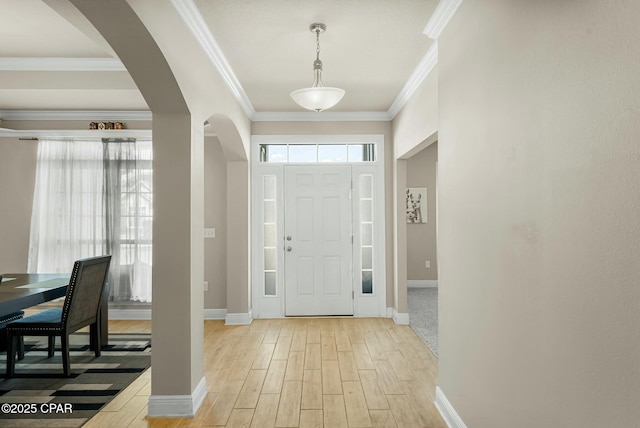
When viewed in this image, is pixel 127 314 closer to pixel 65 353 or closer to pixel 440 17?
pixel 65 353

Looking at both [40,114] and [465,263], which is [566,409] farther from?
[40,114]

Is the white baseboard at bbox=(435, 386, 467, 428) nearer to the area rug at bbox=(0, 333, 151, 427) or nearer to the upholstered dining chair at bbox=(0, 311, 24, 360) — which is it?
the area rug at bbox=(0, 333, 151, 427)

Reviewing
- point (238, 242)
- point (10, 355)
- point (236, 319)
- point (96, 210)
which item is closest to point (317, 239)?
point (238, 242)

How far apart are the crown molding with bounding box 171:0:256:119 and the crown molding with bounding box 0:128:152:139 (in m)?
1.62

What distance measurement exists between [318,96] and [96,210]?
366 centimetres

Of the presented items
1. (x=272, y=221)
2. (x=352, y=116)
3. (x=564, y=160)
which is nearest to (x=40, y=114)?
(x=272, y=221)

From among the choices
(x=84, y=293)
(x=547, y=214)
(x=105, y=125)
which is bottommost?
(x=84, y=293)

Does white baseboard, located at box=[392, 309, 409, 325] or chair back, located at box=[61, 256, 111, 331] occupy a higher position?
chair back, located at box=[61, 256, 111, 331]

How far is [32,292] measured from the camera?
3.21m

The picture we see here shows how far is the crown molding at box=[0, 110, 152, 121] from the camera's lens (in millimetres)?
5098

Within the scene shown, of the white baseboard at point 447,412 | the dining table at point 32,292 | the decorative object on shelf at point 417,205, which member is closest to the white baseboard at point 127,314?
the dining table at point 32,292

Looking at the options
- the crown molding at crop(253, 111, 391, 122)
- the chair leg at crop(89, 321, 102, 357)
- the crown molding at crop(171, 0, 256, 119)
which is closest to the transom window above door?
the crown molding at crop(253, 111, 391, 122)

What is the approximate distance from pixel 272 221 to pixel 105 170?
7.30 feet

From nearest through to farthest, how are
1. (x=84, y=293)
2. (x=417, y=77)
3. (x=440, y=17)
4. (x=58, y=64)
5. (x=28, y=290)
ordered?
(x=440, y=17), (x=28, y=290), (x=84, y=293), (x=58, y=64), (x=417, y=77)
